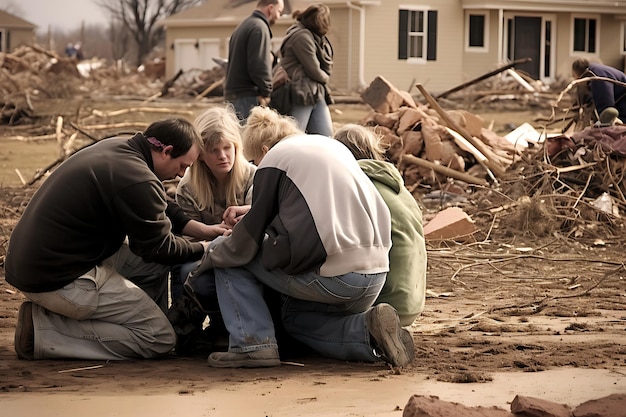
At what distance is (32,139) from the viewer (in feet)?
67.9

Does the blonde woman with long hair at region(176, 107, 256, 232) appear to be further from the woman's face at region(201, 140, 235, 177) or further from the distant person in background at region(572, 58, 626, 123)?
the distant person in background at region(572, 58, 626, 123)

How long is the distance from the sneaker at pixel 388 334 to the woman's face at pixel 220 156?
4.37 ft

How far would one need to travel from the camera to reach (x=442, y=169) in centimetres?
1255

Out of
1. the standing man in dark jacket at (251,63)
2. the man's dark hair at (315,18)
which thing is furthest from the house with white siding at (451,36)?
the standing man in dark jacket at (251,63)

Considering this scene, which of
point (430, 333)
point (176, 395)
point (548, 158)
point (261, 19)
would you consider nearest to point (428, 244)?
point (548, 158)

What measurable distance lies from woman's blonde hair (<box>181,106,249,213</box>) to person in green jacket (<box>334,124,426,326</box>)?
830mm

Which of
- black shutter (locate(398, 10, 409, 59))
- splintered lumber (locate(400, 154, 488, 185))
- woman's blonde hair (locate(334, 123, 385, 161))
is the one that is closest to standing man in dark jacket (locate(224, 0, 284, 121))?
splintered lumber (locate(400, 154, 488, 185))

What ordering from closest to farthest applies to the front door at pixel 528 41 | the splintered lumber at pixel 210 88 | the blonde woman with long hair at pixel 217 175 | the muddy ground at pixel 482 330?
the muddy ground at pixel 482 330 → the blonde woman with long hair at pixel 217 175 → the splintered lumber at pixel 210 88 → the front door at pixel 528 41

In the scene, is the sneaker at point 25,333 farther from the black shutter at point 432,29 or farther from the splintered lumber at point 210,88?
the black shutter at point 432,29

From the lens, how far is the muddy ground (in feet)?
17.1

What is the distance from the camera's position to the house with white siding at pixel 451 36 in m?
33.4

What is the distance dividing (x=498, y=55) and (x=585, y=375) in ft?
101

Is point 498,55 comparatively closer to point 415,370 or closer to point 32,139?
point 32,139

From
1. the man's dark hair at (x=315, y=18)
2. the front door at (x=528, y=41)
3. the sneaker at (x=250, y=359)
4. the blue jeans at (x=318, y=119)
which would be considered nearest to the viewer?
the sneaker at (x=250, y=359)
